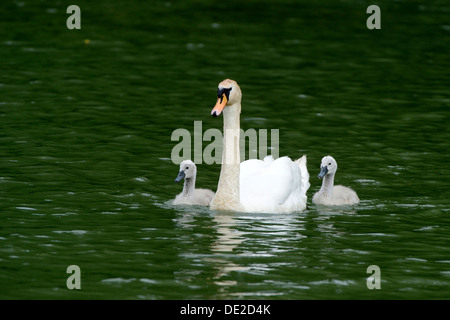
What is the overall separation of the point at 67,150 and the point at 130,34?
1152cm

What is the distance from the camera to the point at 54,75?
27141mm

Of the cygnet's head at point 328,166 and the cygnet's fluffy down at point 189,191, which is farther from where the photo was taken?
the cygnet's head at point 328,166

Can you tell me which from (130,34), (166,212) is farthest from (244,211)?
(130,34)

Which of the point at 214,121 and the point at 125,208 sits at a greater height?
the point at 214,121

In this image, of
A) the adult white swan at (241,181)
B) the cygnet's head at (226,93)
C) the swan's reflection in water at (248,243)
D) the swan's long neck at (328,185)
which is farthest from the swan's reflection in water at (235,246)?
the cygnet's head at (226,93)

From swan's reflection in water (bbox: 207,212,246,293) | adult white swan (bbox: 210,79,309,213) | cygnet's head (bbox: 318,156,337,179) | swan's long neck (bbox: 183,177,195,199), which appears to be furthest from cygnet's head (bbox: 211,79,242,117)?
cygnet's head (bbox: 318,156,337,179)

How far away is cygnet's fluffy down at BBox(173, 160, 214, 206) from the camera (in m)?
18.0

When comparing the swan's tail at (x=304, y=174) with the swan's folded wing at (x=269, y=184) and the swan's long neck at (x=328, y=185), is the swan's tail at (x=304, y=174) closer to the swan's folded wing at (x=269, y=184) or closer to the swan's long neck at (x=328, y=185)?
the swan's folded wing at (x=269, y=184)

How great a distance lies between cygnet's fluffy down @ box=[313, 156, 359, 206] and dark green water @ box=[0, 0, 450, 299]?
0.33 m

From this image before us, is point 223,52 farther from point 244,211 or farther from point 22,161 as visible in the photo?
point 244,211

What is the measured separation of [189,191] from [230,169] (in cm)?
100

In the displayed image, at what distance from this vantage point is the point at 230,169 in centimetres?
1742

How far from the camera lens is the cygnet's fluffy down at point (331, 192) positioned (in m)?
18.3
